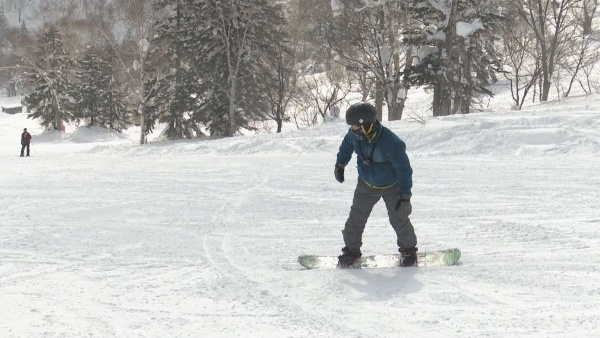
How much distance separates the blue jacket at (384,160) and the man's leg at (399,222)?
0.09 metres

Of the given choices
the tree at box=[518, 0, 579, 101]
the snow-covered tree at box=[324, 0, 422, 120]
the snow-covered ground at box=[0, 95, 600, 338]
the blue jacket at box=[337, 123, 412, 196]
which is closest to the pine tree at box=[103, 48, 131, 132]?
the snow-covered tree at box=[324, 0, 422, 120]

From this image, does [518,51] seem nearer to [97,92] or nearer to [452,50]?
[452,50]

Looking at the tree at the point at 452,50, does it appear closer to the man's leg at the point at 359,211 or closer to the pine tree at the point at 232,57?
the pine tree at the point at 232,57

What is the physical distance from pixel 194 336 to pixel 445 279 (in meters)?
2.13

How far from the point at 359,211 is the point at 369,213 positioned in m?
0.09

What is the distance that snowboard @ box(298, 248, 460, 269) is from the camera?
16.4 ft

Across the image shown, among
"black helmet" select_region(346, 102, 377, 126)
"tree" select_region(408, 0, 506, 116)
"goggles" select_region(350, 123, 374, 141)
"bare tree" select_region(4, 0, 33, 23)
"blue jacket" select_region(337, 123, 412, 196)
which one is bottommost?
"blue jacket" select_region(337, 123, 412, 196)

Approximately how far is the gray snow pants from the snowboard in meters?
0.18

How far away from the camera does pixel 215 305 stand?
4074 mm

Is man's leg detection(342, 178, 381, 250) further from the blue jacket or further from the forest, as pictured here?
the forest

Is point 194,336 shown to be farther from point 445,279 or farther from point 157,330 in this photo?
point 445,279

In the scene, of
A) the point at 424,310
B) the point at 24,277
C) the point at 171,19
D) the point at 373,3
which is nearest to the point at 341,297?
the point at 424,310

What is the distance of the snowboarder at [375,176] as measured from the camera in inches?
183

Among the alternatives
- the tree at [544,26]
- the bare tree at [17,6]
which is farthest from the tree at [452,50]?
the bare tree at [17,6]
